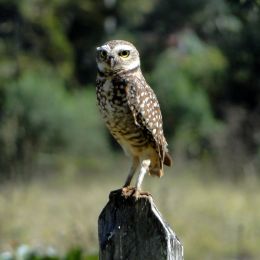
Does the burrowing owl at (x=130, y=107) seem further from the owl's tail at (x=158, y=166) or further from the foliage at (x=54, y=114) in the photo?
the foliage at (x=54, y=114)

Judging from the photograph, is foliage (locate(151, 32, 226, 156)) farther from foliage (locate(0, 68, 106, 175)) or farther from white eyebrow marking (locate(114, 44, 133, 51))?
white eyebrow marking (locate(114, 44, 133, 51))

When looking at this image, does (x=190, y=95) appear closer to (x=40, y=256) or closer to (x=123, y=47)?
(x=40, y=256)

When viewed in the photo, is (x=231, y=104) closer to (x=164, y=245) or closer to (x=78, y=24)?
(x=78, y=24)

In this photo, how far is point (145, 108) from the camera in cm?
473

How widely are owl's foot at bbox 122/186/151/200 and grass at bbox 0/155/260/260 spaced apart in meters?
4.27

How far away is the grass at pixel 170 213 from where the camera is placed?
1060 cm

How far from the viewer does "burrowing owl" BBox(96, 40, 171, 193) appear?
Result: 4.54 metres

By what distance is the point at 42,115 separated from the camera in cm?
2122

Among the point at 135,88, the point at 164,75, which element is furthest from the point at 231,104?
the point at 135,88

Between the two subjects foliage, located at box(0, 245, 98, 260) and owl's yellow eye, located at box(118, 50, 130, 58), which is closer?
owl's yellow eye, located at box(118, 50, 130, 58)

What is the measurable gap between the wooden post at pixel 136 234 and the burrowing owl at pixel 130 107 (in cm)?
91

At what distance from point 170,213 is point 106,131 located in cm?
1312

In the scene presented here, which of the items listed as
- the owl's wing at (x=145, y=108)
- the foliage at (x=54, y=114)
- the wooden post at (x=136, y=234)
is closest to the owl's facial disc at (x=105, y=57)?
the owl's wing at (x=145, y=108)

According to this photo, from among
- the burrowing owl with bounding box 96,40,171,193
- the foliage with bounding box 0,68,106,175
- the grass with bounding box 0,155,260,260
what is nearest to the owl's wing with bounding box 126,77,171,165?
the burrowing owl with bounding box 96,40,171,193
